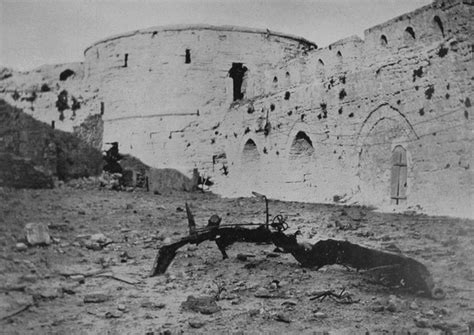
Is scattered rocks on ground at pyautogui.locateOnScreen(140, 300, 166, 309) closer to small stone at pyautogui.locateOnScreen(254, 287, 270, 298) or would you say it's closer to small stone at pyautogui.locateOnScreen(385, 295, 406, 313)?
A: small stone at pyautogui.locateOnScreen(254, 287, 270, 298)

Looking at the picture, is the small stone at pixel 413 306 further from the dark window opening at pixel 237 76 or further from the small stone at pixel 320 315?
the dark window opening at pixel 237 76

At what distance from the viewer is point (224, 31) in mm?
19516

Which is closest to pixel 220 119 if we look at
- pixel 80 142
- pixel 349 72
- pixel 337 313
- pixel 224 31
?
pixel 224 31

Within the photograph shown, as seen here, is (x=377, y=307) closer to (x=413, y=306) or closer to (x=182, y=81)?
(x=413, y=306)

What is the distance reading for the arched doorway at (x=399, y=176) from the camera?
10.6 m

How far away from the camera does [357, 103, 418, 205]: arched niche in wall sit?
10.8m

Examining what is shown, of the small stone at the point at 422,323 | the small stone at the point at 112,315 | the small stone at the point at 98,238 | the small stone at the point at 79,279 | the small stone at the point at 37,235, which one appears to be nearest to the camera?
the small stone at the point at 422,323

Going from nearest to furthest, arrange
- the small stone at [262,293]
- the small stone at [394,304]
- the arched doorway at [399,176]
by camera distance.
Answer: the small stone at [394,304]
the small stone at [262,293]
the arched doorway at [399,176]

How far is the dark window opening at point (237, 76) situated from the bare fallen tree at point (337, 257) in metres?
14.1

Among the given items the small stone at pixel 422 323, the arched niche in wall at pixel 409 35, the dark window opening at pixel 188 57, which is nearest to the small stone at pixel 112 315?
the small stone at pixel 422 323

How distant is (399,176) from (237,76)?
10.7 metres

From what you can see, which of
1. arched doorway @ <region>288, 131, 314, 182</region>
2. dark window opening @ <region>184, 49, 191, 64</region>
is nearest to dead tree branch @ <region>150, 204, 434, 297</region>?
arched doorway @ <region>288, 131, 314, 182</region>

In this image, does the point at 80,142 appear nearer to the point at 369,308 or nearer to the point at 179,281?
the point at 179,281

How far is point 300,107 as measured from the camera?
46.3 feet
